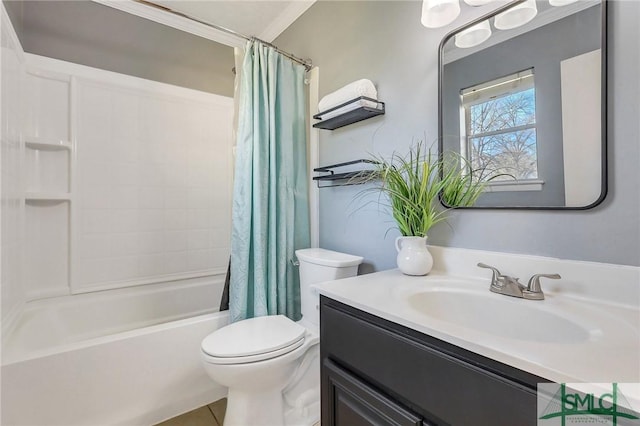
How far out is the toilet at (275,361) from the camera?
1.17 m

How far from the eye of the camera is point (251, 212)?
1637 mm

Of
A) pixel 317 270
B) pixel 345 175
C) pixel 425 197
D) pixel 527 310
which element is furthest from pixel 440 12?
pixel 317 270

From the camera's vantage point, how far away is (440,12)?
1.08m

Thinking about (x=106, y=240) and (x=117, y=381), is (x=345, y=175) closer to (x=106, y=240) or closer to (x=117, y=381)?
(x=117, y=381)

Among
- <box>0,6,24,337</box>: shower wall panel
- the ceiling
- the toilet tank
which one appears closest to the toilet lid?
the toilet tank

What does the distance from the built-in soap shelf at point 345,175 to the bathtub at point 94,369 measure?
39.3 inches

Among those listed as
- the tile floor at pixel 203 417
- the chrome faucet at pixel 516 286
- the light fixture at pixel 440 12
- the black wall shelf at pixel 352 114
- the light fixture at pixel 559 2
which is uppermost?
the light fixture at pixel 440 12

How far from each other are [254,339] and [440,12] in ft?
4.98

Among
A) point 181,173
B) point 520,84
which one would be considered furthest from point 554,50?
point 181,173

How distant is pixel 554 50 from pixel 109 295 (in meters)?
2.69

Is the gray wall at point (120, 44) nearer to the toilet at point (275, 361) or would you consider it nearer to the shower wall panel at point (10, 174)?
the shower wall panel at point (10, 174)

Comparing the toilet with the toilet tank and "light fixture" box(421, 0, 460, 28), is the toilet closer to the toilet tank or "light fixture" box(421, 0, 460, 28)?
the toilet tank

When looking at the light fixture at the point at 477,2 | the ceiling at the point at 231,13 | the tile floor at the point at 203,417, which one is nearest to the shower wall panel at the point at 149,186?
the ceiling at the point at 231,13

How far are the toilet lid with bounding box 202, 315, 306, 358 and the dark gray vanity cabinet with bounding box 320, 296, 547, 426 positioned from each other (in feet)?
1.08
